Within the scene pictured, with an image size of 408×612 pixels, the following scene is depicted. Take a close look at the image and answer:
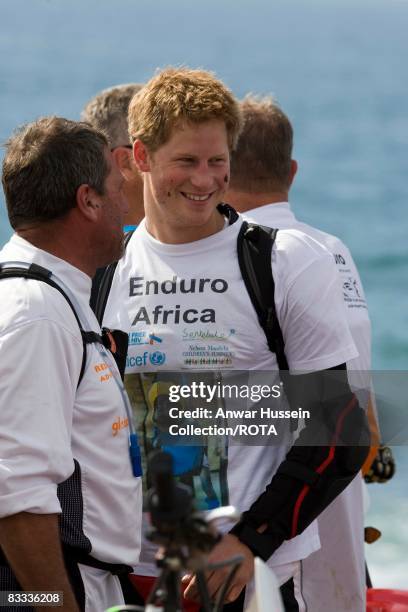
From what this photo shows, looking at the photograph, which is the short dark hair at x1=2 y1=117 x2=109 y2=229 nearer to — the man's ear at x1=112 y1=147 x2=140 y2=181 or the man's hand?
the man's hand

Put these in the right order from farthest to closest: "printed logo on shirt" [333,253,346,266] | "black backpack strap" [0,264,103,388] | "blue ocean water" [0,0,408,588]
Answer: "blue ocean water" [0,0,408,588] → "printed logo on shirt" [333,253,346,266] → "black backpack strap" [0,264,103,388]

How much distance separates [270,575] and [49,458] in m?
0.63

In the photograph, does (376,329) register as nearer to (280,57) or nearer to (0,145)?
(0,145)

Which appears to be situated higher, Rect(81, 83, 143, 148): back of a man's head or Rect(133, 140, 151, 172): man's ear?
Rect(81, 83, 143, 148): back of a man's head

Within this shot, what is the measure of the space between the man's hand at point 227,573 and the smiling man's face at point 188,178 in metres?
0.90

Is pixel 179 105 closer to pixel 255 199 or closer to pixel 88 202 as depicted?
pixel 88 202

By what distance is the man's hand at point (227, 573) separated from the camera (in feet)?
10.3

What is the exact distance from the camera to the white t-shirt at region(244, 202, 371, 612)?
12.8 ft

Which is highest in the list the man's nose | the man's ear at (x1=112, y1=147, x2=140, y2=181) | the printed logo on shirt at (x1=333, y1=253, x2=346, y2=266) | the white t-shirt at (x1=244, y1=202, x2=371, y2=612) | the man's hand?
the man's ear at (x1=112, y1=147, x2=140, y2=181)

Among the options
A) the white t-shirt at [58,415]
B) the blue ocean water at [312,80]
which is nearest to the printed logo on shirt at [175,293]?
the white t-shirt at [58,415]

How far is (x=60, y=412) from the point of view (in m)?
2.67

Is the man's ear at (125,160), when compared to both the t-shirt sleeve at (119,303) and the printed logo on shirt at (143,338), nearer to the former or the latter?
the t-shirt sleeve at (119,303)

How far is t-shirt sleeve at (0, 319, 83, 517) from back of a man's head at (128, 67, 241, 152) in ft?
3.34

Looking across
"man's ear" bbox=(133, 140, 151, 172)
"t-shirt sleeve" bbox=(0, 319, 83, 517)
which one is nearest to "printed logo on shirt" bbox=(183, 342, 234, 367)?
"man's ear" bbox=(133, 140, 151, 172)
